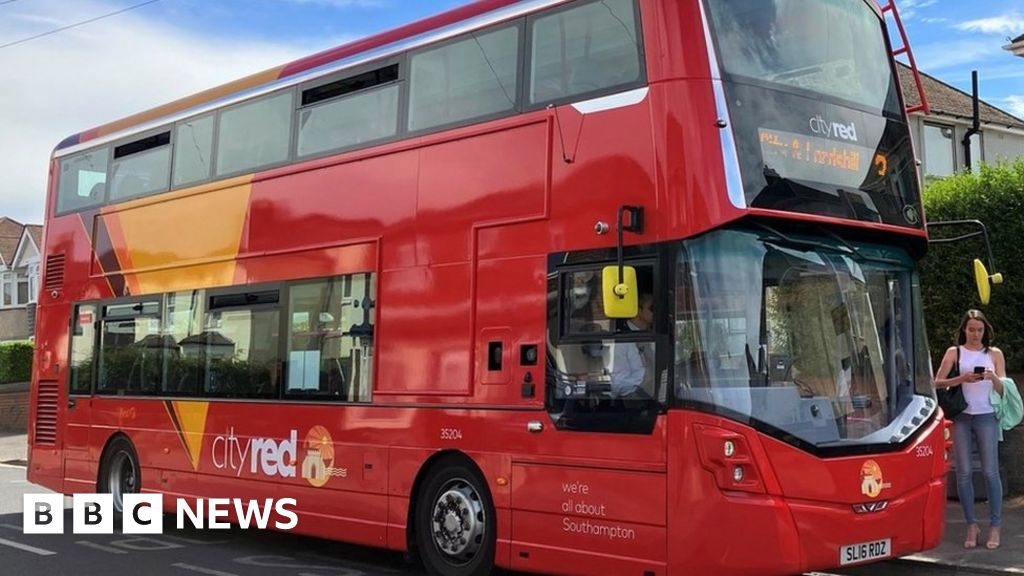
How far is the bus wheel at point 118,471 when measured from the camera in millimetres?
12117

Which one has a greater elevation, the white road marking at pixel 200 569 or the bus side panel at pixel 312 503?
the bus side panel at pixel 312 503

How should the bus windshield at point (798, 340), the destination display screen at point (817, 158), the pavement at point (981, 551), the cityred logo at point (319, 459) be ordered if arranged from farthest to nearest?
the cityred logo at point (319, 459) < the pavement at point (981, 551) < the destination display screen at point (817, 158) < the bus windshield at point (798, 340)

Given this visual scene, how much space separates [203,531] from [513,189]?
6026 millimetres

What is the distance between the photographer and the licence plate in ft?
22.3

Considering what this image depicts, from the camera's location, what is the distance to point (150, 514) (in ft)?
39.5

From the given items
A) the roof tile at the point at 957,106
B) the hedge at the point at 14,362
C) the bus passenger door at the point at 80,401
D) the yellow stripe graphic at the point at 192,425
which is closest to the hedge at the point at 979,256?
the yellow stripe graphic at the point at 192,425

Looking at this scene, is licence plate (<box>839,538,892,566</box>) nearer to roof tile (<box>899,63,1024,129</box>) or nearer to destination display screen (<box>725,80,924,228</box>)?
destination display screen (<box>725,80,924,228</box>)

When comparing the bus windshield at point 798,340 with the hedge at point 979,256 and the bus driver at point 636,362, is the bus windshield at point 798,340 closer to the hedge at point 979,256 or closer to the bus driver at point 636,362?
the bus driver at point 636,362

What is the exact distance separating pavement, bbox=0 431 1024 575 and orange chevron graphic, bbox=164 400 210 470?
6.67 metres

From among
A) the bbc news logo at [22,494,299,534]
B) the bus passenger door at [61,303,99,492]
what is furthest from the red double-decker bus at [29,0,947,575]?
the bus passenger door at [61,303,99,492]

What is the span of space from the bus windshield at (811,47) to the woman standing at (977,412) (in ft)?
7.80

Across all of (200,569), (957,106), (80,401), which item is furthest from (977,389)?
(957,106)

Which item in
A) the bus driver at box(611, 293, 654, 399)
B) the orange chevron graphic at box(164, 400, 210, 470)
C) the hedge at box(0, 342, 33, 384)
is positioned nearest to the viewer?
the bus driver at box(611, 293, 654, 399)

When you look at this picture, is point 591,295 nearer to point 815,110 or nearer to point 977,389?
point 815,110
